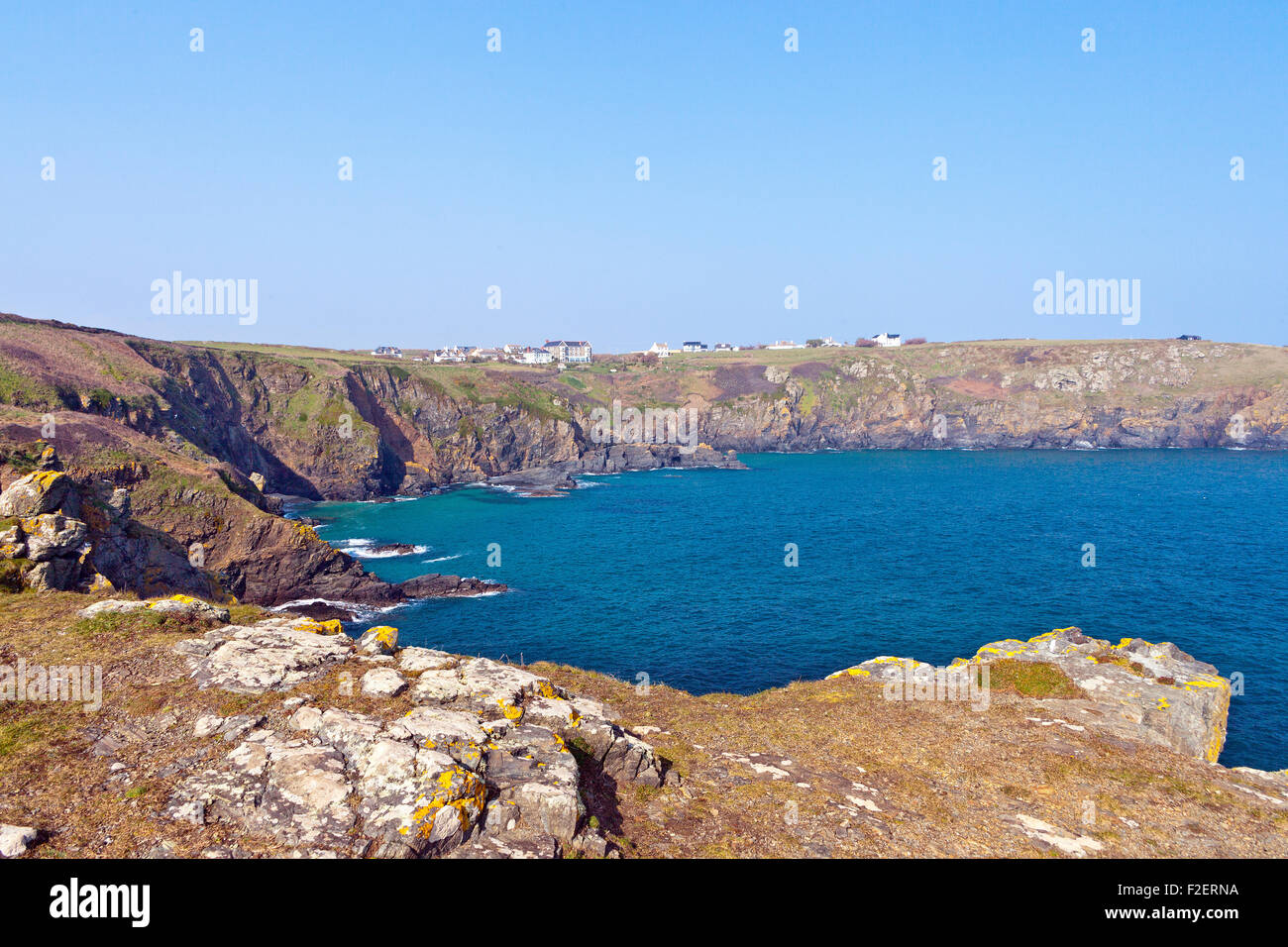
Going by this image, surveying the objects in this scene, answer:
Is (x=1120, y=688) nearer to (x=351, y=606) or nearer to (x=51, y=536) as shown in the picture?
(x=51, y=536)

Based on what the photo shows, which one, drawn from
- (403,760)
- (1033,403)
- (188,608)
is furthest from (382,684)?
(1033,403)

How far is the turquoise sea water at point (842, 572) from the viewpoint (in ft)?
139

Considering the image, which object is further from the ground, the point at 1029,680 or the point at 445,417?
the point at 445,417

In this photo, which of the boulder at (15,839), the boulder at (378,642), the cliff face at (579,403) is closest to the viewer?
the boulder at (15,839)

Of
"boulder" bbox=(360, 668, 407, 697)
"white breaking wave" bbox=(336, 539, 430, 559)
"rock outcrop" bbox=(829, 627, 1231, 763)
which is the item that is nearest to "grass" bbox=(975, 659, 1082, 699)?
"rock outcrop" bbox=(829, 627, 1231, 763)

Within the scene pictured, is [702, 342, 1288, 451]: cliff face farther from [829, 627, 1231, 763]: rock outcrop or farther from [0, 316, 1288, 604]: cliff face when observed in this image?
[829, 627, 1231, 763]: rock outcrop

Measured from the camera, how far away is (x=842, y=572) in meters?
61.1

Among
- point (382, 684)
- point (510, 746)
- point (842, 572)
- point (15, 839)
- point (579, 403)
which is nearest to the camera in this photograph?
point (15, 839)

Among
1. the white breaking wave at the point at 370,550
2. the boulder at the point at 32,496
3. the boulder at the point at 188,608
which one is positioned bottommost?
the white breaking wave at the point at 370,550

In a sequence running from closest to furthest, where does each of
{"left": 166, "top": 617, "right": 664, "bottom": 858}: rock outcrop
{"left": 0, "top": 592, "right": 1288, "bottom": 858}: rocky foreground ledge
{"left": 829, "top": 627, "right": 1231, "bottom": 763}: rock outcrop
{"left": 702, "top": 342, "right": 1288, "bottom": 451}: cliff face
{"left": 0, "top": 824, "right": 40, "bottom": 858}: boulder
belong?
{"left": 0, "top": 824, "right": 40, "bottom": 858}: boulder, {"left": 166, "top": 617, "right": 664, "bottom": 858}: rock outcrop, {"left": 0, "top": 592, "right": 1288, "bottom": 858}: rocky foreground ledge, {"left": 829, "top": 627, "right": 1231, "bottom": 763}: rock outcrop, {"left": 702, "top": 342, "right": 1288, "bottom": 451}: cliff face

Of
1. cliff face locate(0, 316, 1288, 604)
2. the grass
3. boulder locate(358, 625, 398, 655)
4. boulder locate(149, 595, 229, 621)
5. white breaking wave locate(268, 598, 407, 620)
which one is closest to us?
boulder locate(358, 625, 398, 655)

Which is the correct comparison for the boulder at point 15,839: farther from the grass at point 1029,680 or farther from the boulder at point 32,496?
the grass at point 1029,680

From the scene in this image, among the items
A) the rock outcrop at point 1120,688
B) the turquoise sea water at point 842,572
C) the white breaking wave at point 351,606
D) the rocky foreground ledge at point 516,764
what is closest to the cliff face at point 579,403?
the turquoise sea water at point 842,572

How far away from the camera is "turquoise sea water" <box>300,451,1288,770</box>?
4231cm
